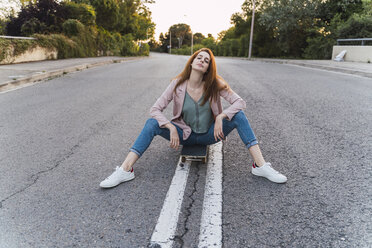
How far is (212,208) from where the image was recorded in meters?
2.45

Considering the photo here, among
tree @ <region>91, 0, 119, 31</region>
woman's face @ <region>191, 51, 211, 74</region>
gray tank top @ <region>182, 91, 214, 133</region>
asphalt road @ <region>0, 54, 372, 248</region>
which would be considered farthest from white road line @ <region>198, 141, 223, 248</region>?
tree @ <region>91, 0, 119, 31</region>

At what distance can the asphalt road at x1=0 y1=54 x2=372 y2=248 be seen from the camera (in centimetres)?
214

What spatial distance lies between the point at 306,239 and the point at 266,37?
4128cm

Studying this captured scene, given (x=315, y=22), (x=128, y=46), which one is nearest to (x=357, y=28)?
(x=315, y=22)

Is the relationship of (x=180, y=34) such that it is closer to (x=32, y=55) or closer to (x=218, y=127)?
(x=32, y=55)

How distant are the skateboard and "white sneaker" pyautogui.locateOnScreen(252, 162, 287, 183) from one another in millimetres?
552

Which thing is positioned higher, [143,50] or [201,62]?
[143,50]

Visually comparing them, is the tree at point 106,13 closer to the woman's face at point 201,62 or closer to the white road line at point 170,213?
the woman's face at point 201,62

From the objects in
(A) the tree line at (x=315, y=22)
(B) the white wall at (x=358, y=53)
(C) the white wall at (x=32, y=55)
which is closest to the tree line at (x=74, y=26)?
(C) the white wall at (x=32, y=55)

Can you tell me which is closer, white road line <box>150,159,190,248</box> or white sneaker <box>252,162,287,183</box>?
white road line <box>150,159,190,248</box>

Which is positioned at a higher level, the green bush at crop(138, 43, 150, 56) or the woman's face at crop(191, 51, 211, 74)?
the green bush at crop(138, 43, 150, 56)

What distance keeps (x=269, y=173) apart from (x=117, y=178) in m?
1.43

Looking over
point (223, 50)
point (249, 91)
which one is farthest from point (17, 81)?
point (223, 50)

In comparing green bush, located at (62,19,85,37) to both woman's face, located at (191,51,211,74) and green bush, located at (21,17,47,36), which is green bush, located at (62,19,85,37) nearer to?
green bush, located at (21,17,47,36)
